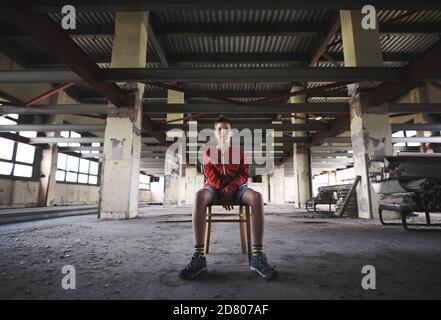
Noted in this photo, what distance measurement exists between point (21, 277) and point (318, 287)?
6.32 ft

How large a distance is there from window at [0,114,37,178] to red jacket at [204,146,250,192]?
11067 mm

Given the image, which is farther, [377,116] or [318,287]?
[377,116]

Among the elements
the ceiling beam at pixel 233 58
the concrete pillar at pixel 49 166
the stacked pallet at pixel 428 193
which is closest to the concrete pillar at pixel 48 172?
the concrete pillar at pixel 49 166

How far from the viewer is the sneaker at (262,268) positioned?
1506mm

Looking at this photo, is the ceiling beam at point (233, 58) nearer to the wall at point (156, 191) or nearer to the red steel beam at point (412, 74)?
the red steel beam at point (412, 74)

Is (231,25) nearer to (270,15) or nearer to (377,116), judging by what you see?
(270,15)

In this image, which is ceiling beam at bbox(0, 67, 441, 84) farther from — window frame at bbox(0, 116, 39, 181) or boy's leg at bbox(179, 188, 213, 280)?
window frame at bbox(0, 116, 39, 181)

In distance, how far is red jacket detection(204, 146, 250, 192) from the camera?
6.36ft

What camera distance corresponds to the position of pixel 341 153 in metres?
16.5

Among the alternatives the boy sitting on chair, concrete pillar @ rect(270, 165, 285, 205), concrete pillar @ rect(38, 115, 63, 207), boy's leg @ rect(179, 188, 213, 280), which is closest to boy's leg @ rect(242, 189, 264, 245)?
the boy sitting on chair

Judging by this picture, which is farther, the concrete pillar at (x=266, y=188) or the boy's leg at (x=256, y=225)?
the concrete pillar at (x=266, y=188)

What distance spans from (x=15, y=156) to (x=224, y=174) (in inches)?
460

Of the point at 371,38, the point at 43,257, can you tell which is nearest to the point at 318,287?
the point at 43,257
